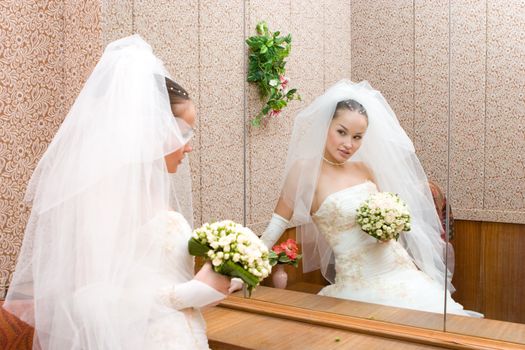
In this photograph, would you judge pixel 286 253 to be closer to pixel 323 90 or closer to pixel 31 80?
pixel 323 90

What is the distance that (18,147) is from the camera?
2.36m

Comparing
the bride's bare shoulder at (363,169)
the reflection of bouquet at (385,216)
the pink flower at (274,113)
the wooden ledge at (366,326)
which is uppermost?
the pink flower at (274,113)

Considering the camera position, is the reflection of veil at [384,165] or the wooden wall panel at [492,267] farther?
the reflection of veil at [384,165]

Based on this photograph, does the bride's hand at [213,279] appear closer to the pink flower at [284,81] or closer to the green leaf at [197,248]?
the green leaf at [197,248]

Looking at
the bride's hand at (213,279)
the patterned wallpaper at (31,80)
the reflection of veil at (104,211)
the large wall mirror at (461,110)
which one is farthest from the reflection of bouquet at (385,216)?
the patterned wallpaper at (31,80)

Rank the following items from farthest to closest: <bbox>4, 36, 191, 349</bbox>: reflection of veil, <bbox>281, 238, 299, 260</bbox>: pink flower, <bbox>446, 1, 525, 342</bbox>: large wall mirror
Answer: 1. <bbox>281, 238, 299, 260</bbox>: pink flower
2. <bbox>446, 1, 525, 342</bbox>: large wall mirror
3. <bbox>4, 36, 191, 349</bbox>: reflection of veil

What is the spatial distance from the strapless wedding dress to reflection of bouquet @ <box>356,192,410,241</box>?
27mm

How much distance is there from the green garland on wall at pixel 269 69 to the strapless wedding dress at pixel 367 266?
50 centimetres

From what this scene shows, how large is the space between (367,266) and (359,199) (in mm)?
253

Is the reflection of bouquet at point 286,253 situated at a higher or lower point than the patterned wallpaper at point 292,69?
lower

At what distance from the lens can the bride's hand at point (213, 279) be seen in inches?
67.3

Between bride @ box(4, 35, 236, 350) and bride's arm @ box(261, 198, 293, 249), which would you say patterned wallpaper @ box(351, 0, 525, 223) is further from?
bride @ box(4, 35, 236, 350)

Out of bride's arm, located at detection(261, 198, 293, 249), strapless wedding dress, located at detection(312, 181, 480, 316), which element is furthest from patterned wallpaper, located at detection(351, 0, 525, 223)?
bride's arm, located at detection(261, 198, 293, 249)

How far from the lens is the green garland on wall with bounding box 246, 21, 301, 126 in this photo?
100 inches
